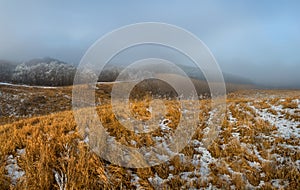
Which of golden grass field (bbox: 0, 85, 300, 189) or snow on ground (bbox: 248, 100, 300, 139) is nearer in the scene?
golden grass field (bbox: 0, 85, 300, 189)

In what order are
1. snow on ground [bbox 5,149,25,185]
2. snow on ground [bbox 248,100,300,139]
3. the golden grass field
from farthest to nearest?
snow on ground [bbox 248,100,300,139]
snow on ground [bbox 5,149,25,185]
the golden grass field

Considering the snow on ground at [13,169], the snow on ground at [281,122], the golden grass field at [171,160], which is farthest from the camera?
the snow on ground at [281,122]

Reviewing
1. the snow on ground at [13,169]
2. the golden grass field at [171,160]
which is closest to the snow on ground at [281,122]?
the golden grass field at [171,160]

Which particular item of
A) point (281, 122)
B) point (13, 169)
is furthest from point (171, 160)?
point (281, 122)

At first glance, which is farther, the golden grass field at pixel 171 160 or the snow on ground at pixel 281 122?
the snow on ground at pixel 281 122

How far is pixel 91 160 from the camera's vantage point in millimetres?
5809

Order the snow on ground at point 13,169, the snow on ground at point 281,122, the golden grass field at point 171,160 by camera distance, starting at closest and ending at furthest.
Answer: the golden grass field at point 171,160 < the snow on ground at point 13,169 < the snow on ground at point 281,122

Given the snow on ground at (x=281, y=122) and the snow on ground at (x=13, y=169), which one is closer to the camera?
the snow on ground at (x=13, y=169)

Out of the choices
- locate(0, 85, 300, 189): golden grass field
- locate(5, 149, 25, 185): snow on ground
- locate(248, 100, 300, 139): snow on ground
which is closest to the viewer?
locate(0, 85, 300, 189): golden grass field

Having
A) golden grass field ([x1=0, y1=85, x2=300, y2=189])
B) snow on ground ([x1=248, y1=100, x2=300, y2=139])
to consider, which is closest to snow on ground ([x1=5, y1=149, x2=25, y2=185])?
golden grass field ([x1=0, y1=85, x2=300, y2=189])

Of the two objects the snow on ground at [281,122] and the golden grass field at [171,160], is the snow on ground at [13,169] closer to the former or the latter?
the golden grass field at [171,160]

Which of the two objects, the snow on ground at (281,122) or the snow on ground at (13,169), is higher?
the snow on ground at (281,122)

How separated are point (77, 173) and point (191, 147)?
3.27m

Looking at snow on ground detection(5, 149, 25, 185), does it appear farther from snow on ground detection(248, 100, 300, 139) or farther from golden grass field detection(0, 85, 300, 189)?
snow on ground detection(248, 100, 300, 139)
